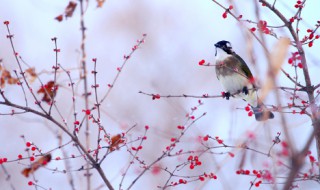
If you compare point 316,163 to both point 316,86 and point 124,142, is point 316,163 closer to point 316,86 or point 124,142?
point 316,86

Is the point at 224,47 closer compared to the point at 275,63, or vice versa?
the point at 275,63

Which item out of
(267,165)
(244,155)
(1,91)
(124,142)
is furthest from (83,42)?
(244,155)

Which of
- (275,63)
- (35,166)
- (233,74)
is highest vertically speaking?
(233,74)

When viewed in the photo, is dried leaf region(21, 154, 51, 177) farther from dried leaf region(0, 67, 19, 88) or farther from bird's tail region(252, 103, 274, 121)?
bird's tail region(252, 103, 274, 121)

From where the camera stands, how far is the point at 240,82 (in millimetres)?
5738

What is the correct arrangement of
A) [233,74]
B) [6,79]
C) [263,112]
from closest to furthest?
1. [6,79]
2. [263,112]
3. [233,74]

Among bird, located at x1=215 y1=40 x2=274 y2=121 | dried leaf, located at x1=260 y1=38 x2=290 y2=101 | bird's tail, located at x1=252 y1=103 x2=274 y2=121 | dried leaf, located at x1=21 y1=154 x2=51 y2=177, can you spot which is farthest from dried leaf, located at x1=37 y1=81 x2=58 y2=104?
bird, located at x1=215 y1=40 x2=274 y2=121

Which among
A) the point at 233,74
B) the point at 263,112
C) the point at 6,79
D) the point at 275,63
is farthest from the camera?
the point at 233,74

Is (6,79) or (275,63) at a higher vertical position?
(6,79)

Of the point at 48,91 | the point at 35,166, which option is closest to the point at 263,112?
the point at 48,91

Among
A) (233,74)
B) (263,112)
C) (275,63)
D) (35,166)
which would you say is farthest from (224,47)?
(275,63)

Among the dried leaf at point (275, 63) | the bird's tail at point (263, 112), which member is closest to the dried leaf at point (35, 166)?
the bird's tail at point (263, 112)

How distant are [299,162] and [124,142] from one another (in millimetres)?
2388

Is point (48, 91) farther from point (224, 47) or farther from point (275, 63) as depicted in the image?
point (224, 47)
